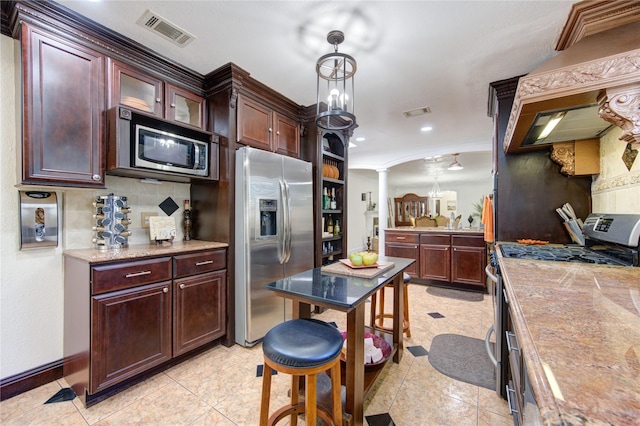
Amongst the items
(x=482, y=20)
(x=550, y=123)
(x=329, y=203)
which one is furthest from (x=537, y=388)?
(x=329, y=203)

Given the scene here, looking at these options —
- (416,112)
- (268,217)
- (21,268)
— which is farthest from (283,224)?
(416,112)

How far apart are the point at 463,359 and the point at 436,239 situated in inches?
91.6

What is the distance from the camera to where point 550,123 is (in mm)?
1761

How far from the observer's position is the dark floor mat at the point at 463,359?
195 centimetres

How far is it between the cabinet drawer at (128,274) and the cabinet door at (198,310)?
0.52 ft

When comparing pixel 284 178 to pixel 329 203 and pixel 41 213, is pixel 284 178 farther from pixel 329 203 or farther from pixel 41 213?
pixel 41 213

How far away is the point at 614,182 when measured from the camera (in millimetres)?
1818

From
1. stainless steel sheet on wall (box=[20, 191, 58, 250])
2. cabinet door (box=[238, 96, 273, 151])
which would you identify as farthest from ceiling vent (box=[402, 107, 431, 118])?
stainless steel sheet on wall (box=[20, 191, 58, 250])

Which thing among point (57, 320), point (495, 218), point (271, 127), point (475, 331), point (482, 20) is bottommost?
point (475, 331)

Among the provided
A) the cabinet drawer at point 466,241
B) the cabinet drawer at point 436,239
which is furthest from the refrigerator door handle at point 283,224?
the cabinet drawer at point 466,241

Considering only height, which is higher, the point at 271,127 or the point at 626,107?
the point at 271,127

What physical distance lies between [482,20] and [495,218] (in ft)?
5.48

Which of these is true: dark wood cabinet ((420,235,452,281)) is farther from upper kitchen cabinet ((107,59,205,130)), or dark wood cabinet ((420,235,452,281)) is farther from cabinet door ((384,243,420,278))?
upper kitchen cabinet ((107,59,205,130))

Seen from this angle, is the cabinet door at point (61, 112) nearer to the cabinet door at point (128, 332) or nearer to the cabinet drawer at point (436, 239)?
the cabinet door at point (128, 332)
